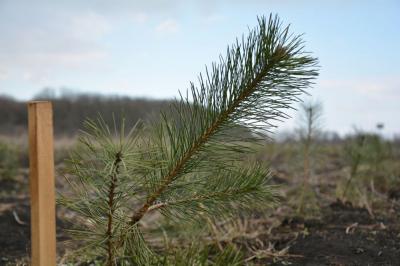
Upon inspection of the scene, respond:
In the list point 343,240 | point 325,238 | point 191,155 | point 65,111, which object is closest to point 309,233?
point 325,238

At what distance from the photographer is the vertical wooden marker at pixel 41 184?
1716 millimetres

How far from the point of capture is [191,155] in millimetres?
1825

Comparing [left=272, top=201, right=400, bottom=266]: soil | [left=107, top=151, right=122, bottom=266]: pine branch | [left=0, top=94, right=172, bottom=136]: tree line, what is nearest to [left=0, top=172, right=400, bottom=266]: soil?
[left=272, top=201, right=400, bottom=266]: soil

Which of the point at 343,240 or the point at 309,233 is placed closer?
the point at 343,240

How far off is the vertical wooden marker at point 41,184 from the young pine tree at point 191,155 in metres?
0.08

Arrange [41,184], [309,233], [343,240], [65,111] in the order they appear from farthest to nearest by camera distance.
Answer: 1. [65,111]
2. [309,233]
3. [343,240]
4. [41,184]

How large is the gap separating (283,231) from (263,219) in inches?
24.2

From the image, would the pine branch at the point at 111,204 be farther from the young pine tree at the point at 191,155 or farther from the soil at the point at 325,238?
the soil at the point at 325,238

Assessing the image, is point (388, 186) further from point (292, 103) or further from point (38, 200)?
point (38, 200)

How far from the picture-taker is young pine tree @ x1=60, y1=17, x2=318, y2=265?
1.73 m

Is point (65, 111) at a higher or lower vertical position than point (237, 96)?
higher

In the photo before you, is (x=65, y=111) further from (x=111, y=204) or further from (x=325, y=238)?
(x=111, y=204)

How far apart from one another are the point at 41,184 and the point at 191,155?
517 mm

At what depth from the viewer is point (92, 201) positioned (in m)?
1.81
